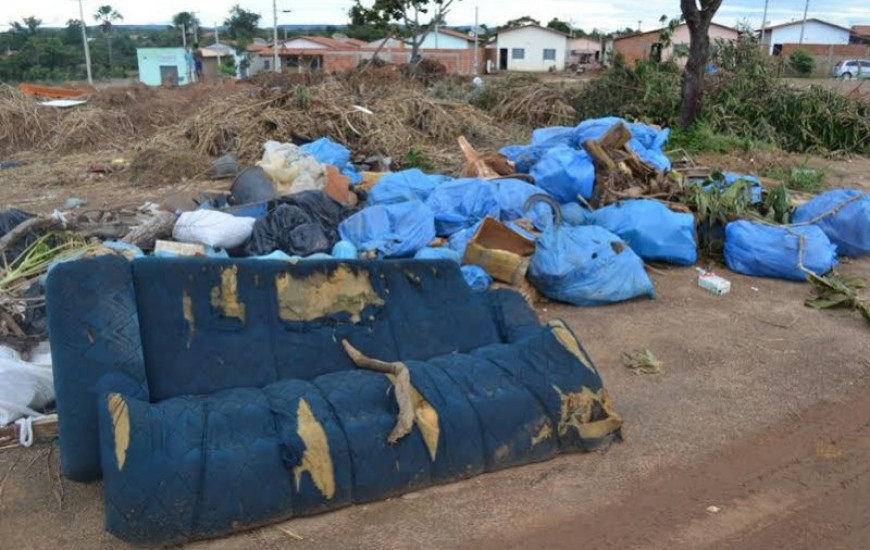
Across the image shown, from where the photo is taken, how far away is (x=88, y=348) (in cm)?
289

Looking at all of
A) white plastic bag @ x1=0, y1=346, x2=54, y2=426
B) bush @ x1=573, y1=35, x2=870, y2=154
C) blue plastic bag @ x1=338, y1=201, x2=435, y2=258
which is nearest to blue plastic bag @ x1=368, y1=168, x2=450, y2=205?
blue plastic bag @ x1=338, y1=201, x2=435, y2=258

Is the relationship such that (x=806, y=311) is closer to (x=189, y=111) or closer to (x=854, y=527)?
(x=854, y=527)

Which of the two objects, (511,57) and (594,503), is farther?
(511,57)

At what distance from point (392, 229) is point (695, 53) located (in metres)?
7.74

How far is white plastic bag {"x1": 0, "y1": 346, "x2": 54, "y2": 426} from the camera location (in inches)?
133

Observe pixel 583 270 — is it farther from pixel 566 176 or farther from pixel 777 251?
pixel 777 251

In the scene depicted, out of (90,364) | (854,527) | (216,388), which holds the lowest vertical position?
(854,527)

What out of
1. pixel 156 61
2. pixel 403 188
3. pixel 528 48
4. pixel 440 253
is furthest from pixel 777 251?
pixel 528 48

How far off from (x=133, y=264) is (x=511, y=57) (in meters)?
45.7

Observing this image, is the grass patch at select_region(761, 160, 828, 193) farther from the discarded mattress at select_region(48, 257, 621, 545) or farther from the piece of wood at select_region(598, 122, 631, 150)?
the discarded mattress at select_region(48, 257, 621, 545)

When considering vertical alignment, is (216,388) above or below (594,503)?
above

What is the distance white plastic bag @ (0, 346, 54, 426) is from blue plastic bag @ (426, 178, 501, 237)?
10.4 feet

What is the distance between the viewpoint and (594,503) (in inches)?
118

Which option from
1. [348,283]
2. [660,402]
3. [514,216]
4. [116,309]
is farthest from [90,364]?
[514,216]
